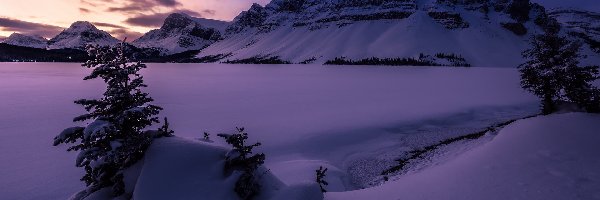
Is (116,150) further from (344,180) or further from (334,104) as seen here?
(334,104)

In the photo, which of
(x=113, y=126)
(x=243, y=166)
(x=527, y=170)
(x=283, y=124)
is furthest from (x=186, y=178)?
(x=283, y=124)

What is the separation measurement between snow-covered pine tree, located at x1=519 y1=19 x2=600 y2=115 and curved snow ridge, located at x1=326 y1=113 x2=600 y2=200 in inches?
185

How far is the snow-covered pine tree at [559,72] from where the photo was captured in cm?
2056

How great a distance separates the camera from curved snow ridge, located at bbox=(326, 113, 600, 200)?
11.2m

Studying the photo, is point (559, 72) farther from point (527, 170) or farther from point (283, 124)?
point (283, 124)

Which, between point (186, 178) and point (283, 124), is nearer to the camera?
point (186, 178)

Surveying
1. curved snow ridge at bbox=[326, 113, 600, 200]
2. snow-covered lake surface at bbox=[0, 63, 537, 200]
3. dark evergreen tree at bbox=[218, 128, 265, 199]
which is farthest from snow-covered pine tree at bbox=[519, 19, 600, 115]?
dark evergreen tree at bbox=[218, 128, 265, 199]

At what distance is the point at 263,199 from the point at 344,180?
10810 millimetres

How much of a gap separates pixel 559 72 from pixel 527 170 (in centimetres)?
1234

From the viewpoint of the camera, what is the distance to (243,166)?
11000 mm

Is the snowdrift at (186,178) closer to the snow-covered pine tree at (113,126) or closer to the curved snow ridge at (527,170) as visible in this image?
the snow-covered pine tree at (113,126)

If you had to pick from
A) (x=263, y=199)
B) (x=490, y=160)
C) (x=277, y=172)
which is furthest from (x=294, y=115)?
(x=263, y=199)

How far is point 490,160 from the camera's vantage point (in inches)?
564

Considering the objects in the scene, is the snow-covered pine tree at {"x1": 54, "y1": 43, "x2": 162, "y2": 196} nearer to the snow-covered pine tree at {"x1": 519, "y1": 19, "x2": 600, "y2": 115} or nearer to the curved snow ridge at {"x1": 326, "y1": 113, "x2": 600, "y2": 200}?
the curved snow ridge at {"x1": 326, "y1": 113, "x2": 600, "y2": 200}
